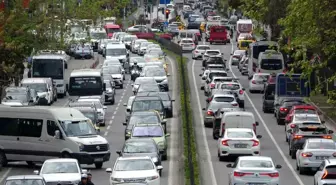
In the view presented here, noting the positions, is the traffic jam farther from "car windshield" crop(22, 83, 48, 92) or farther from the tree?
"car windshield" crop(22, 83, 48, 92)

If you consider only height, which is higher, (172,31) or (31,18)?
(31,18)

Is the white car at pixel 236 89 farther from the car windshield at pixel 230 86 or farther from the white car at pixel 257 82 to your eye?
the white car at pixel 257 82

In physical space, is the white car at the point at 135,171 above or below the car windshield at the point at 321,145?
above

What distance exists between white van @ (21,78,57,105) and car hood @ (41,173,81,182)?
2987 centimetres

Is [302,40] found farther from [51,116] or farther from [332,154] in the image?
[51,116]

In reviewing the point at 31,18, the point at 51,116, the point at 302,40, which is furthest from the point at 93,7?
the point at 302,40

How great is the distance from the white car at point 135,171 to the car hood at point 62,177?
0.97m

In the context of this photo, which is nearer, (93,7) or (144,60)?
(93,7)

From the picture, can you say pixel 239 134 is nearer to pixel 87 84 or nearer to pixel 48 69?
pixel 87 84

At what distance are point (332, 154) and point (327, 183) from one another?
587 centimetres

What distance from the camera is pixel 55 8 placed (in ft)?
238

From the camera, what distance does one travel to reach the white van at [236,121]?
47.3 metres

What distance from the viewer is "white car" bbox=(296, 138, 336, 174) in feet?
126

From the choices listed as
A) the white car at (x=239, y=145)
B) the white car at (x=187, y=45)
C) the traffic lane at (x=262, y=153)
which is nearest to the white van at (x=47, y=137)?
the traffic lane at (x=262, y=153)
